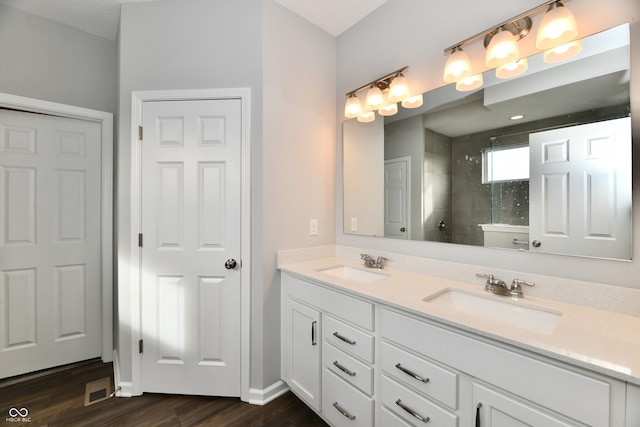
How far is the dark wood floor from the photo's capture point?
5.41 feet

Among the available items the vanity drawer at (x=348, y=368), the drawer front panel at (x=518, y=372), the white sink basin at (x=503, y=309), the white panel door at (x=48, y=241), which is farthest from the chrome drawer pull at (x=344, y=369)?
the white panel door at (x=48, y=241)

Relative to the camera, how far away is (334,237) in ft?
7.66

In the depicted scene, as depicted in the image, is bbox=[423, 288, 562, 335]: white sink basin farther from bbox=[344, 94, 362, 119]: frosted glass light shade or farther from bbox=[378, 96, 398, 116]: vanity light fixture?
bbox=[344, 94, 362, 119]: frosted glass light shade

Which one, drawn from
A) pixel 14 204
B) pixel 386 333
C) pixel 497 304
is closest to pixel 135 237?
pixel 14 204

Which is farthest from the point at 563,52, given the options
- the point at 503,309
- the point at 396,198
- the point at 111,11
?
the point at 111,11

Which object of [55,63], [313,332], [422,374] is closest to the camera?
[422,374]

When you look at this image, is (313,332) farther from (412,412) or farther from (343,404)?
(412,412)

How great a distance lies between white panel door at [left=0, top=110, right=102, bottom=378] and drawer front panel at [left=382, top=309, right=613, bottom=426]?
2619 millimetres

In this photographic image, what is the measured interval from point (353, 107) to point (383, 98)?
237mm

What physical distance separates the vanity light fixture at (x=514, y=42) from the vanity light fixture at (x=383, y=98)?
28 centimetres

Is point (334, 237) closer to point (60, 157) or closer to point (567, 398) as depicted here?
point (567, 398)

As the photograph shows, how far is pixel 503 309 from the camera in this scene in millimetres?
1269

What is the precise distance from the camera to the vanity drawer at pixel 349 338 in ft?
4.38

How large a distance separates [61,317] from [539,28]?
3.64m
